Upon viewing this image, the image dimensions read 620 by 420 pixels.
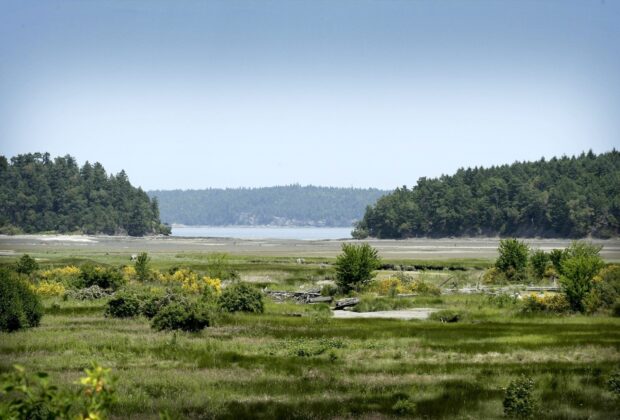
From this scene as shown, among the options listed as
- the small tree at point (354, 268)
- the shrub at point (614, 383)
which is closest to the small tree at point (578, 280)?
the small tree at point (354, 268)

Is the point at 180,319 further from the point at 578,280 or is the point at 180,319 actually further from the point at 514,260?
the point at 514,260

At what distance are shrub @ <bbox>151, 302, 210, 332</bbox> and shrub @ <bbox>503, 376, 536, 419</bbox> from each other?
20.8m

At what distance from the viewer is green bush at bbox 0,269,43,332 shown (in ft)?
127

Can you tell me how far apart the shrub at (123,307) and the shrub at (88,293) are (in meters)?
11.9

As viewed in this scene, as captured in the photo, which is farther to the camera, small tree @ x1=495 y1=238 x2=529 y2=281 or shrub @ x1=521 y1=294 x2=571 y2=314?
small tree @ x1=495 y1=238 x2=529 y2=281

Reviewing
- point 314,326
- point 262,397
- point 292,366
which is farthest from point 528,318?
point 262,397

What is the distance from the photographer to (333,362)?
104 feet

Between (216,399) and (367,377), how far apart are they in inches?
A: 250

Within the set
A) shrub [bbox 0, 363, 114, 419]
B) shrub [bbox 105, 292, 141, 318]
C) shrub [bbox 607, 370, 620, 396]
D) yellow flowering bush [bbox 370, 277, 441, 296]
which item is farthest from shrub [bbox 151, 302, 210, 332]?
shrub [bbox 0, 363, 114, 419]

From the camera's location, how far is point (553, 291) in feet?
204

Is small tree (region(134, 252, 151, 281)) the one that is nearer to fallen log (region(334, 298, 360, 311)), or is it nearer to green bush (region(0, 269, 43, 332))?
fallen log (region(334, 298, 360, 311))

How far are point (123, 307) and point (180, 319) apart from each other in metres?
7.10

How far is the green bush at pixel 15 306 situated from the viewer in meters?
38.6

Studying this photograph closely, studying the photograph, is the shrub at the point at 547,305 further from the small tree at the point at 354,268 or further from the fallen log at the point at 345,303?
the small tree at the point at 354,268
